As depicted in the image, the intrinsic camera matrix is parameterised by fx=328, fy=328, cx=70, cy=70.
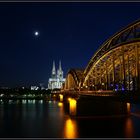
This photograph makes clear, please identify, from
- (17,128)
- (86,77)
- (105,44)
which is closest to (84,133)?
(17,128)

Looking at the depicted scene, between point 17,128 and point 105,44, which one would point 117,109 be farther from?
point 17,128

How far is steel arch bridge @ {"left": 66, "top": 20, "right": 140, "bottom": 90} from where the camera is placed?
4994 cm

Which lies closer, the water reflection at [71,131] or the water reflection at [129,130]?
the water reflection at [129,130]

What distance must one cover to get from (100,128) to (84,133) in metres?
5.13

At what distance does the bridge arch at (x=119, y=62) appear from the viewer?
49938mm

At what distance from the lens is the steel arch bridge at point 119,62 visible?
164ft

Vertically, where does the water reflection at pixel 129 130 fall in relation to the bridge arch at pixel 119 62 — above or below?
below

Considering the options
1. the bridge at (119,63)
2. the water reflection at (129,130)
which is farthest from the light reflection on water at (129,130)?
the bridge at (119,63)

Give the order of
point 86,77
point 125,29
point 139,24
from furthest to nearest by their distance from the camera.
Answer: point 86,77
point 125,29
point 139,24

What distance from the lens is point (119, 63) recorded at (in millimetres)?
69188

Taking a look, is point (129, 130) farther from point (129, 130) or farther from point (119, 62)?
point (119, 62)

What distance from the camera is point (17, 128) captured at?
182 feet

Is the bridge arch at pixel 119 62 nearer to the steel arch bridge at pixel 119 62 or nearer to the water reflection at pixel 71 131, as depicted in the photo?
the steel arch bridge at pixel 119 62

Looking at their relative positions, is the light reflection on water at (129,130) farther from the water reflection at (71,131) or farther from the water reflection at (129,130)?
the water reflection at (71,131)
